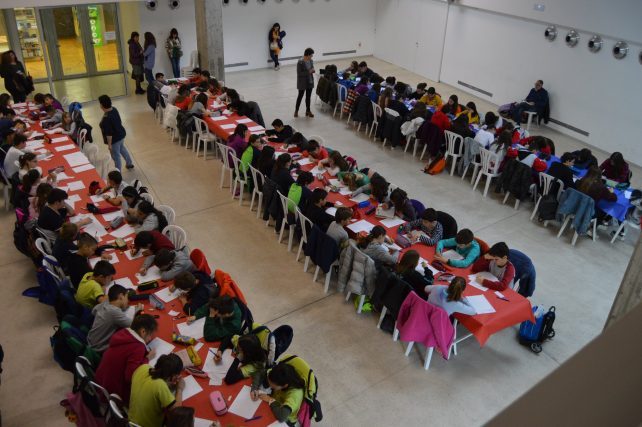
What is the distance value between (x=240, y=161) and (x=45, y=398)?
4.42m

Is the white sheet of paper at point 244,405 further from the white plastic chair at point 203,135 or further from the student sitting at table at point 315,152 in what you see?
the white plastic chair at point 203,135

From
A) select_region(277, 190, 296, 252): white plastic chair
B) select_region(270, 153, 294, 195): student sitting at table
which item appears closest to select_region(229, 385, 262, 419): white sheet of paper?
select_region(277, 190, 296, 252): white plastic chair

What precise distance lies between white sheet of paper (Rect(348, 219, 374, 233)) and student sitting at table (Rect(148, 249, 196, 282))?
2132 millimetres

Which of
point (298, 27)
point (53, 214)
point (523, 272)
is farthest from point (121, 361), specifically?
point (298, 27)

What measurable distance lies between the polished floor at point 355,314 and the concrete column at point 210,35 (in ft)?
12.3

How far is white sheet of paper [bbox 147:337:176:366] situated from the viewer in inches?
184

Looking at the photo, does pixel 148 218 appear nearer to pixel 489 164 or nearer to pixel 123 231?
pixel 123 231

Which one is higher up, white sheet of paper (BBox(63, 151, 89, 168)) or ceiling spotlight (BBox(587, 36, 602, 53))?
ceiling spotlight (BBox(587, 36, 602, 53))

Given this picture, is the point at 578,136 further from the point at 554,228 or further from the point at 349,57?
the point at 349,57

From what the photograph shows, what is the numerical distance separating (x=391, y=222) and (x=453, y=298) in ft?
5.76

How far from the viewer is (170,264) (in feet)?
18.3

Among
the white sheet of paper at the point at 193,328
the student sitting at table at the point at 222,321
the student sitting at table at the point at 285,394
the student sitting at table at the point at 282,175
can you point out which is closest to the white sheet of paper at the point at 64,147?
the student sitting at table at the point at 282,175

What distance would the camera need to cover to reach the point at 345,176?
306 inches

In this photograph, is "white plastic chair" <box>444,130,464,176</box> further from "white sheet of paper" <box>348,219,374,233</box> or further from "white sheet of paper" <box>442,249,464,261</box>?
"white sheet of paper" <box>442,249,464,261</box>
